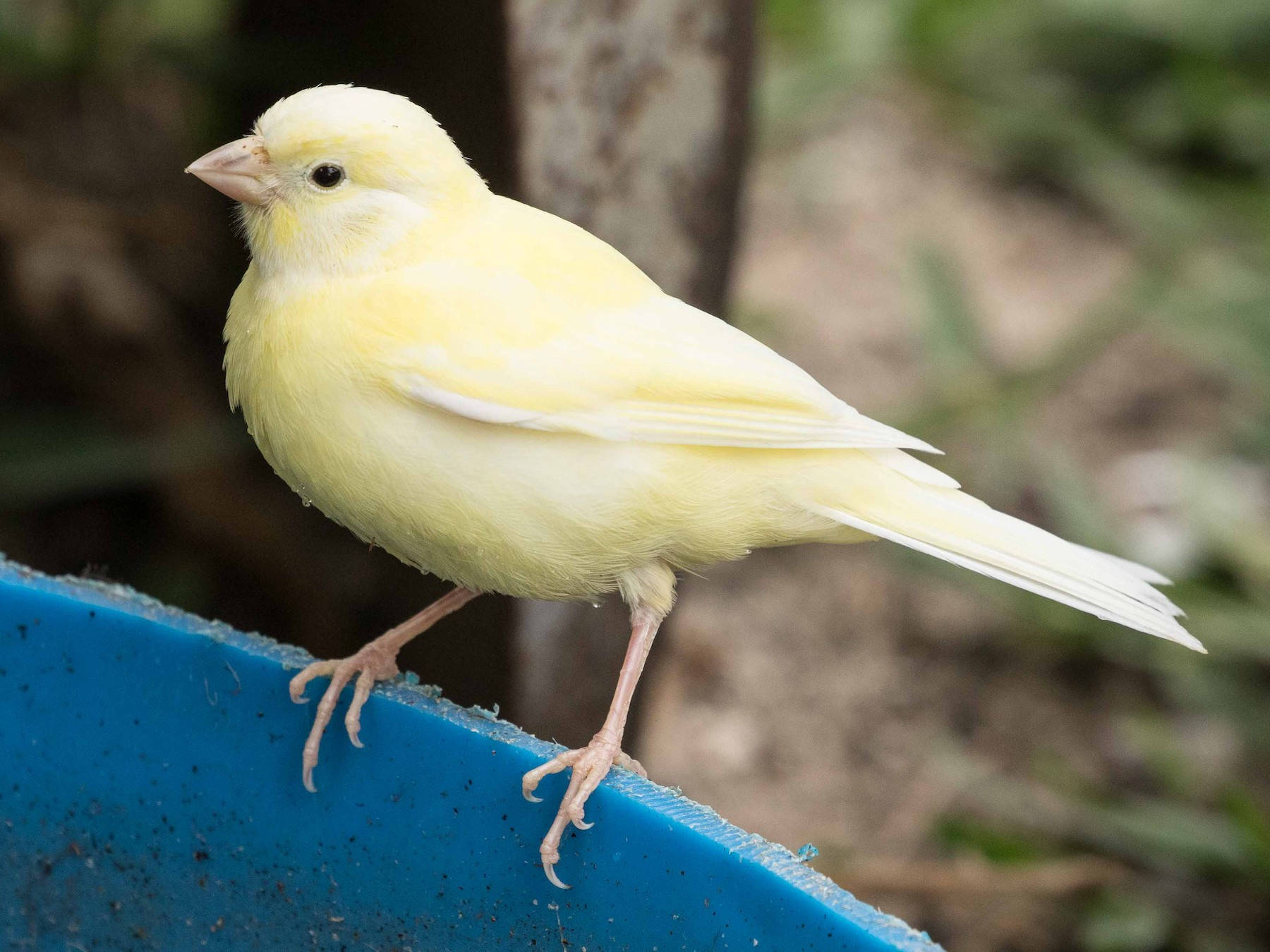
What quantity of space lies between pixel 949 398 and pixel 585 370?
2618mm

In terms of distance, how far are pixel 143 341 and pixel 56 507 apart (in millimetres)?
575

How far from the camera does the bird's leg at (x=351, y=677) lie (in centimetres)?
173

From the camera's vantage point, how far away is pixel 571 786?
1628mm

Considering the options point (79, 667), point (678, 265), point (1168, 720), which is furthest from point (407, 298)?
point (1168, 720)

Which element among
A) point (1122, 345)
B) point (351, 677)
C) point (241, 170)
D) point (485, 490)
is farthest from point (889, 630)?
point (241, 170)

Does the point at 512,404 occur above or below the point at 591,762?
above

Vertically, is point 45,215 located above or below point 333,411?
below

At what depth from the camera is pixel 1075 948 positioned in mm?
3309

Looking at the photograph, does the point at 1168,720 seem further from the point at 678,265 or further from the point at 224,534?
the point at 224,534

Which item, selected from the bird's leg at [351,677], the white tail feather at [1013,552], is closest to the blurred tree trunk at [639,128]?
the bird's leg at [351,677]

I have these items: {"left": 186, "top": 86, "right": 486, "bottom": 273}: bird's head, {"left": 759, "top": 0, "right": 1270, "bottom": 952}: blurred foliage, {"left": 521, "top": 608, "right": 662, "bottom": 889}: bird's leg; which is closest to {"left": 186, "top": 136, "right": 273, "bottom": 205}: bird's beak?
{"left": 186, "top": 86, "right": 486, "bottom": 273}: bird's head

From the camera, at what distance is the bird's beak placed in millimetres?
1645

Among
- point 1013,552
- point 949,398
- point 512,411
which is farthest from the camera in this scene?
point 949,398

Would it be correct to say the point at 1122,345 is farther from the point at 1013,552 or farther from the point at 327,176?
the point at 327,176
